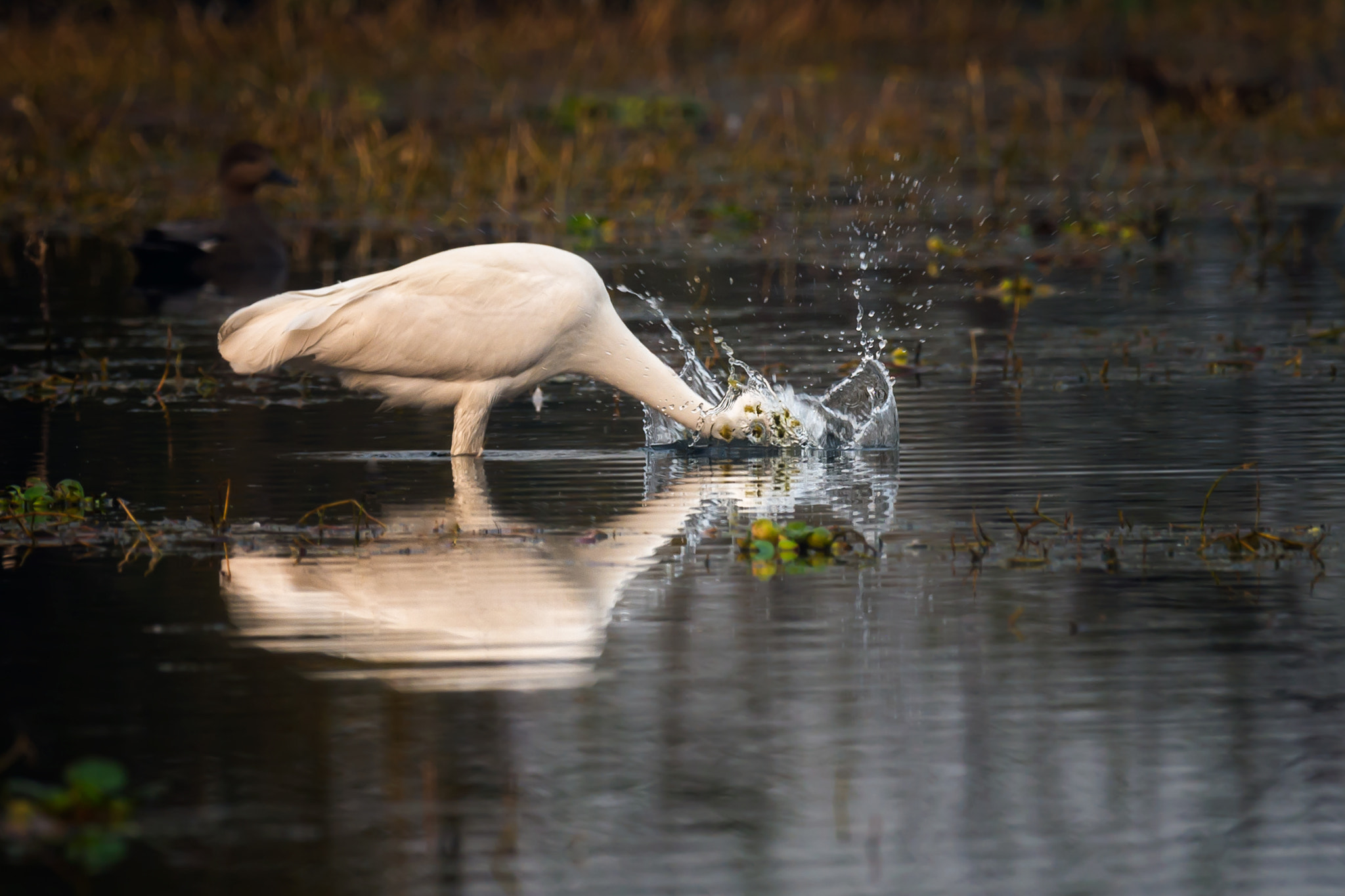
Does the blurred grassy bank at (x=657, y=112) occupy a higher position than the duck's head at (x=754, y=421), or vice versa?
the blurred grassy bank at (x=657, y=112)

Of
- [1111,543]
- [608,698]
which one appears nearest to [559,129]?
[1111,543]

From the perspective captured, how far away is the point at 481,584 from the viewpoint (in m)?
5.98

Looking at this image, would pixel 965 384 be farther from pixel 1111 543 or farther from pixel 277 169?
pixel 277 169

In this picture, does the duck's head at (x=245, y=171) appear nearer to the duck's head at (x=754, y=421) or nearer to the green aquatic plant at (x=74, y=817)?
the duck's head at (x=754, y=421)

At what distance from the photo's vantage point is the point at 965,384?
988cm

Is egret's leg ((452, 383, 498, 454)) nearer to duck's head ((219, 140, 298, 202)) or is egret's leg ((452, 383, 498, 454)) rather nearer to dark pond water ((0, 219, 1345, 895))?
dark pond water ((0, 219, 1345, 895))

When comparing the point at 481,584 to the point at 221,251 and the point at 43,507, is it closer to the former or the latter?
the point at 43,507

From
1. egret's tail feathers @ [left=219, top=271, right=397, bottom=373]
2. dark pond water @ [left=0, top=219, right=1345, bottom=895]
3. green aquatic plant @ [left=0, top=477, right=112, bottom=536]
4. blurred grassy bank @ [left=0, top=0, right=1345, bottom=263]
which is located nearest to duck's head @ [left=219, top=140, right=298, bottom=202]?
blurred grassy bank @ [left=0, top=0, right=1345, bottom=263]

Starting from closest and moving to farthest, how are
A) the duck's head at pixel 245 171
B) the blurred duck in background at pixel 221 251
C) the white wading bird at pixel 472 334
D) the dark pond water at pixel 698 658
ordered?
the dark pond water at pixel 698 658, the white wading bird at pixel 472 334, the blurred duck in background at pixel 221 251, the duck's head at pixel 245 171

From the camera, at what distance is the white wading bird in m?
8.39

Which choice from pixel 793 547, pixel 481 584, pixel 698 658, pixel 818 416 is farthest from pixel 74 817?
pixel 818 416

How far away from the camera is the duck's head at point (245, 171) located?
1470 cm

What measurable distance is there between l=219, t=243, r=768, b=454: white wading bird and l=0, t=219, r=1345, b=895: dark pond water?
261 mm

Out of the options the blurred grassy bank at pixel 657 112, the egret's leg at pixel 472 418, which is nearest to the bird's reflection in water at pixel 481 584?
the egret's leg at pixel 472 418
